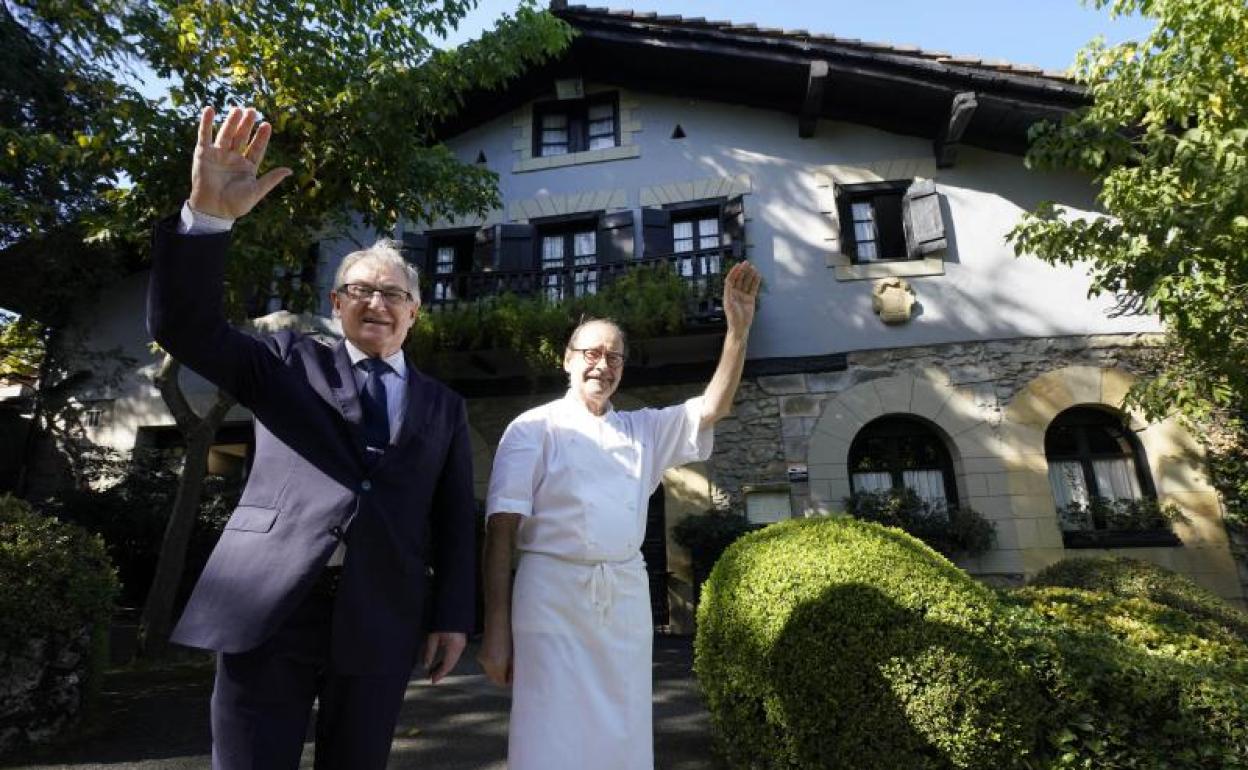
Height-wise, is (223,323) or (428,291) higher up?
Answer: (428,291)

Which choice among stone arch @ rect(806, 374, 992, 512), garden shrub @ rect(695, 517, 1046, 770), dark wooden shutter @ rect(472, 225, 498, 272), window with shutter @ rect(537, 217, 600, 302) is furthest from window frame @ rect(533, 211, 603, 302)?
garden shrub @ rect(695, 517, 1046, 770)

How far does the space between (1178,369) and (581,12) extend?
815 centimetres

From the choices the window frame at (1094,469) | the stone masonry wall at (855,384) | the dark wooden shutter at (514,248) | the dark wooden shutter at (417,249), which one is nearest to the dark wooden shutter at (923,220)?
the stone masonry wall at (855,384)

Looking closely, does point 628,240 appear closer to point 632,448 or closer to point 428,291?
point 428,291

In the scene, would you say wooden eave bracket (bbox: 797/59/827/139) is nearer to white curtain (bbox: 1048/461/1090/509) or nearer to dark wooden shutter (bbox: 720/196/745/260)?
dark wooden shutter (bbox: 720/196/745/260)

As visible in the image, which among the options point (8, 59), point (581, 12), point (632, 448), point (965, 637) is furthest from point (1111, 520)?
point (8, 59)

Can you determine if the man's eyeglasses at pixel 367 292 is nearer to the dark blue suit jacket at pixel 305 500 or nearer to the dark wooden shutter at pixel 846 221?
the dark blue suit jacket at pixel 305 500

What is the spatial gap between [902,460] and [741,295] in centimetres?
641

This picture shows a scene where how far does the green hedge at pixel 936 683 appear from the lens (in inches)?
96.6

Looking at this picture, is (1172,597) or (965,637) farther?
(1172,597)

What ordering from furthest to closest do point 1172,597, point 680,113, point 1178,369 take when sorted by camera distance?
point 680,113
point 1178,369
point 1172,597

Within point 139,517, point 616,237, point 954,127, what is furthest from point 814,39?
point 139,517

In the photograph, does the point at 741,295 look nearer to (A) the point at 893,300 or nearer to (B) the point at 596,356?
(B) the point at 596,356

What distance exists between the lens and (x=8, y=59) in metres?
6.64
